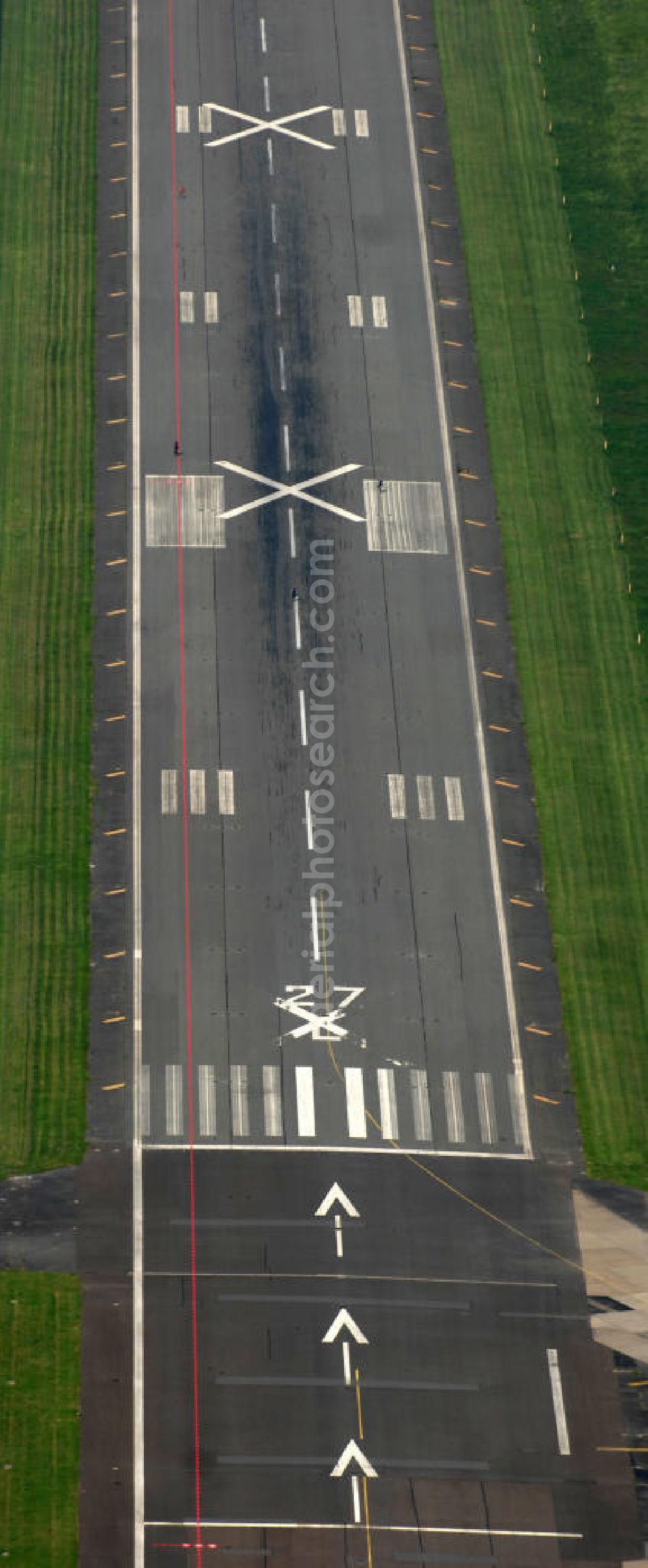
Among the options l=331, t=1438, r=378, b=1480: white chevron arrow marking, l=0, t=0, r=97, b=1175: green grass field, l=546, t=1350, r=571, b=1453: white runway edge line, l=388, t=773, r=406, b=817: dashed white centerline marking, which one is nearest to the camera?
l=331, t=1438, r=378, b=1480: white chevron arrow marking

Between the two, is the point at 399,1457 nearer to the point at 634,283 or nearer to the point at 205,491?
the point at 205,491

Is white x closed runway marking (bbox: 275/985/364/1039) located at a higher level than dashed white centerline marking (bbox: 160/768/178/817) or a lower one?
lower

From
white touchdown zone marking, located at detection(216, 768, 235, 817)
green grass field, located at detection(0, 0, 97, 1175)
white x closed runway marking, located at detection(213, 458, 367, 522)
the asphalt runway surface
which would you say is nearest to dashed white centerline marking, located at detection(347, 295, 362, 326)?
the asphalt runway surface

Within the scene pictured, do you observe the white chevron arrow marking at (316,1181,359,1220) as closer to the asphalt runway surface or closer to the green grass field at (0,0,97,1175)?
the asphalt runway surface

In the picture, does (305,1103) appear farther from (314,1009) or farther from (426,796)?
(426,796)

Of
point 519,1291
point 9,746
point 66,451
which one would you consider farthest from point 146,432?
point 519,1291

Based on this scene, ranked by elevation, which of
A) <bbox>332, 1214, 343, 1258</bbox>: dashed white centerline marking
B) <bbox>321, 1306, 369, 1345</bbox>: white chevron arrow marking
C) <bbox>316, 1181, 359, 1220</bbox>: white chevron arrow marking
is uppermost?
<bbox>316, 1181, 359, 1220</bbox>: white chevron arrow marking
